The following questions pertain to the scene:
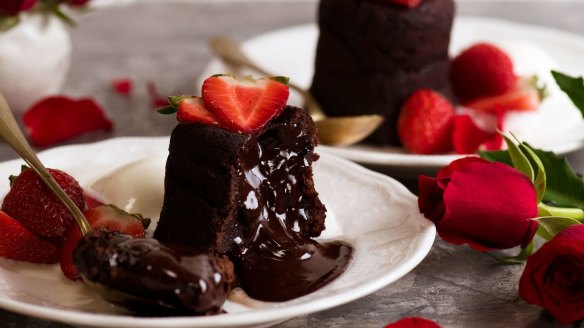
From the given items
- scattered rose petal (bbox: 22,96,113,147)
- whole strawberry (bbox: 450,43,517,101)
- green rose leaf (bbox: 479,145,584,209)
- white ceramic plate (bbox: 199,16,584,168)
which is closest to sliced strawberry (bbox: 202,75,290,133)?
green rose leaf (bbox: 479,145,584,209)

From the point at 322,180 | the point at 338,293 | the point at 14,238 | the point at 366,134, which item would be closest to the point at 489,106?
the point at 366,134

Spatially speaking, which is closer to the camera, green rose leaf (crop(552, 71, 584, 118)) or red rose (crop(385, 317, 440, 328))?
red rose (crop(385, 317, 440, 328))

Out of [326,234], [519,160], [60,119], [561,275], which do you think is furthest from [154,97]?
[561,275]

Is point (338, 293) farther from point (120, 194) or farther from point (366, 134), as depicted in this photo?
point (366, 134)

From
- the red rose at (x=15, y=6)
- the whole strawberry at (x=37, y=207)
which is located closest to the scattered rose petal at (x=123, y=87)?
the red rose at (x=15, y=6)

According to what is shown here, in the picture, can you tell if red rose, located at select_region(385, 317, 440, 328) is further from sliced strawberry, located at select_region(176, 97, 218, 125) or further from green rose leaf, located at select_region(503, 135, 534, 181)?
sliced strawberry, located at select_region(176, 97, 218, 125)

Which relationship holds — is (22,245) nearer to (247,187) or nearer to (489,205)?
(247,187)

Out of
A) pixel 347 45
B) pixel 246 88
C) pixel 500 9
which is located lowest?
pixel 500 9
